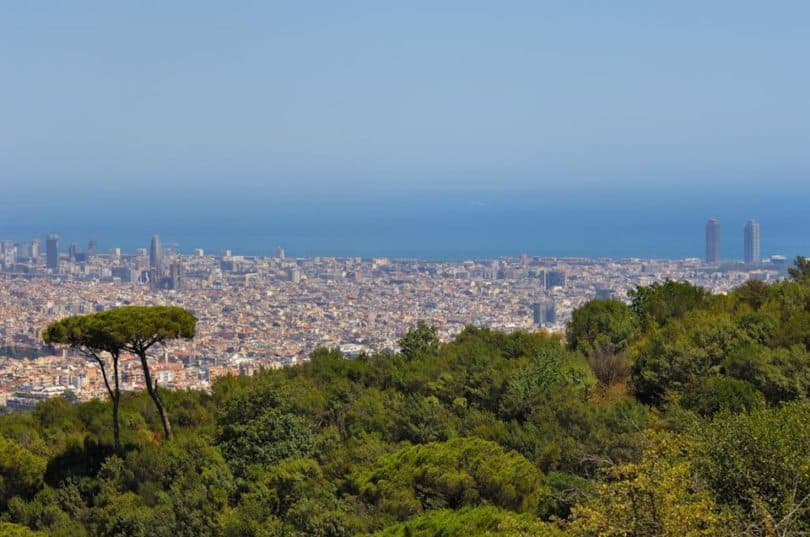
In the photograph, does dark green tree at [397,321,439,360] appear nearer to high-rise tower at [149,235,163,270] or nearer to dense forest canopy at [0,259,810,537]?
dense forest canopy at [0,259,810,537]

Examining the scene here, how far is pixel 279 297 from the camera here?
4394 centimetres

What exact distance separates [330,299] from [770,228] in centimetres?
5059

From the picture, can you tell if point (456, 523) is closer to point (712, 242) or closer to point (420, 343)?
point (420, 343)

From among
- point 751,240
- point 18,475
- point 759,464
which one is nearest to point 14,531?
point 18,475

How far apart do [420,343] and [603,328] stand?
10.6ft

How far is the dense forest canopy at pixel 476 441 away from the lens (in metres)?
7.79

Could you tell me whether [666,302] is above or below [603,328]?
above

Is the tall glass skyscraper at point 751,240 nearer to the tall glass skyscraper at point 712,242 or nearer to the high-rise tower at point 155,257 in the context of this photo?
the tall glass skyscraper at point 712,242

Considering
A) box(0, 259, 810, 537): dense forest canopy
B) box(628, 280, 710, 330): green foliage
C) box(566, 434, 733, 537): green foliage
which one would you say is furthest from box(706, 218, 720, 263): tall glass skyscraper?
box(566, 434, 733, 537): green foliage

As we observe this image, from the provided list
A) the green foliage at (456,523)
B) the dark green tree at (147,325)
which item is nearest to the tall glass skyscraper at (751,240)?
the dark green tree at (147,325)

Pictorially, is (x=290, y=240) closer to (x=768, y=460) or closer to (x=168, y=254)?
(x=168, y=254)

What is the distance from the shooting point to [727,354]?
13609 mm

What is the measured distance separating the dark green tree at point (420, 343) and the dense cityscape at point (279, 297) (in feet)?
13.8

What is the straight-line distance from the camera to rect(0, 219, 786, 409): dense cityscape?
26250 mm
